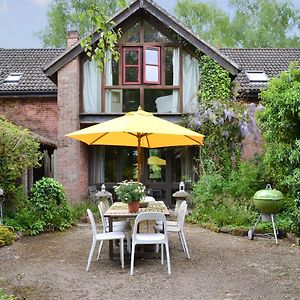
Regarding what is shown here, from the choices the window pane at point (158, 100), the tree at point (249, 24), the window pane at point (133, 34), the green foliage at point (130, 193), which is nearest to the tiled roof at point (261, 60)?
the window pane at point (158, 100)

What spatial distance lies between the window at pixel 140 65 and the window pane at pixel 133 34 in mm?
295

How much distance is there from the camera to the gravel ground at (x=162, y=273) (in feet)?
19.3

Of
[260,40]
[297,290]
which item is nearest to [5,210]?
[297,290]

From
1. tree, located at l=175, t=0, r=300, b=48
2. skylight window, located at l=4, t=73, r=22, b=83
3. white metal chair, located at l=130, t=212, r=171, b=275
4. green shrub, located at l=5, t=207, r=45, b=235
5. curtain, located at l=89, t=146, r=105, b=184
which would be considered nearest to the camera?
white metal chair, located at l=130, t=212, r=171, b=275

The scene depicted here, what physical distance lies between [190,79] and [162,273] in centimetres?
962

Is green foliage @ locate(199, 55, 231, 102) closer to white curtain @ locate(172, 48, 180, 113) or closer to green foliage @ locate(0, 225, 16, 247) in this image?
white curtain @ locate(172, 48, 180, 113)

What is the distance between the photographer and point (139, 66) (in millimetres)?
15367

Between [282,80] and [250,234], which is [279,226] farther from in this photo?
[282,80]

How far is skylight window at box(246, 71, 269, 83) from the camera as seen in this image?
17.3m

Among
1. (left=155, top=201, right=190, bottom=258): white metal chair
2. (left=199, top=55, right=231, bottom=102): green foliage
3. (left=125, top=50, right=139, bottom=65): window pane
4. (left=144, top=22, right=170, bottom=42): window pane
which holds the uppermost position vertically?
(left=144, top=22, right=170, bottom=42): window pane

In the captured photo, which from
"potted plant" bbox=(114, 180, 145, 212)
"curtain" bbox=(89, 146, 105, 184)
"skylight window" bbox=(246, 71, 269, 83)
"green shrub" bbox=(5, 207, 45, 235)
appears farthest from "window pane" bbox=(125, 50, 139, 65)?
"potted plant" bbox=(114, 180, 145, 212)

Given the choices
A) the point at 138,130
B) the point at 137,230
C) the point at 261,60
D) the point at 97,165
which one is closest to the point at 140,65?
the point at 97,165

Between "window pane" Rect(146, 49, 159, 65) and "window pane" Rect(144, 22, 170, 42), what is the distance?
0.44m

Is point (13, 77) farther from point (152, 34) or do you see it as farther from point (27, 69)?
point (152, 34)
